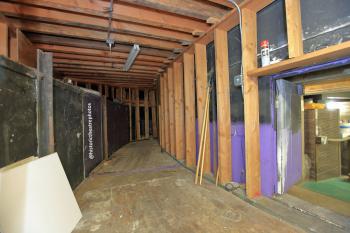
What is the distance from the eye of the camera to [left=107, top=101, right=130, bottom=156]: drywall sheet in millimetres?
4875

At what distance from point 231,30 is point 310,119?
235cm

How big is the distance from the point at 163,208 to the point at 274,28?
8.32ft

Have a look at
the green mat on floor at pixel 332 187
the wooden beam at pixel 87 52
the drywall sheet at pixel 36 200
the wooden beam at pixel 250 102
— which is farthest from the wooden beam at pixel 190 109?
the drywall sheet at pixel 36 200

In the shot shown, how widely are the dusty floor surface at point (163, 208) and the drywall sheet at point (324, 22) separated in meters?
1.75

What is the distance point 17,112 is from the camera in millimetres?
1543

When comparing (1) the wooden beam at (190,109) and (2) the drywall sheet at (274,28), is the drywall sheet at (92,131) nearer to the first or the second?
(1) the wooden beam at (190,109)

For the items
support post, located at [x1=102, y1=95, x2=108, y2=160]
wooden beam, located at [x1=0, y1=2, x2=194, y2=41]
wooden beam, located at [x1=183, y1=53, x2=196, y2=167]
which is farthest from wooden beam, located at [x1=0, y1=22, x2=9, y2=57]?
wooden beam, located at [x1=183, y1=53, x2=196, y2=167]

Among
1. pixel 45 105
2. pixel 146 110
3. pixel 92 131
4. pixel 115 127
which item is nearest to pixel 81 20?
pixel 45 105

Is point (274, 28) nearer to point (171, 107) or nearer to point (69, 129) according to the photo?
point (171, 107)

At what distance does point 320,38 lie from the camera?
5.08 ft

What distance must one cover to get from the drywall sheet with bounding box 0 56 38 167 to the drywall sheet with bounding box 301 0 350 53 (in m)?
2.78

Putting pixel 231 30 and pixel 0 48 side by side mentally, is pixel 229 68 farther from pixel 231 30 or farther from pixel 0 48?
pixel 0 48

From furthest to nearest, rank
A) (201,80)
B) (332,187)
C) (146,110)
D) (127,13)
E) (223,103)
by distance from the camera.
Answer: (146,110) → (201,80) → (332,187) → (223,103) → (127,13)

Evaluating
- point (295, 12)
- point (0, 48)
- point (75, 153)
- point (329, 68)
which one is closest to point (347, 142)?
point (329, 68)
